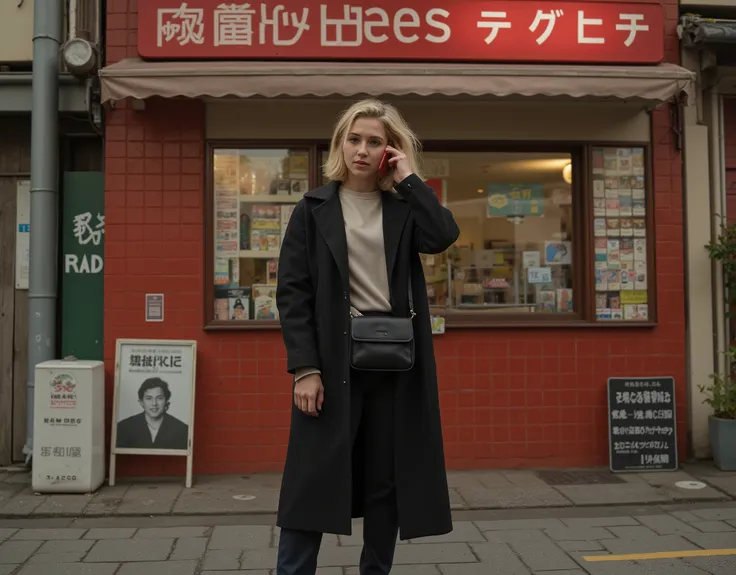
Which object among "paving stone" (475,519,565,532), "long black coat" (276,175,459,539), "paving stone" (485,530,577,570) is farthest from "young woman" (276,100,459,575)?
"paving stone" (475,519,565,532)

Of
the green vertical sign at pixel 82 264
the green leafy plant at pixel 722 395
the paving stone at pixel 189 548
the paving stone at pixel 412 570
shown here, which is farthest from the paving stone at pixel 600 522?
the green vertical sign at pixel 82 264

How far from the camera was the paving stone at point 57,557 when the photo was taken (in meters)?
4.21

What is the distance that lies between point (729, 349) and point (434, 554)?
378 centimetres

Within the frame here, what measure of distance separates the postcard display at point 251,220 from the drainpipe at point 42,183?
1318 mm

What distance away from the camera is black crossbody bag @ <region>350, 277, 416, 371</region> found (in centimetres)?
276

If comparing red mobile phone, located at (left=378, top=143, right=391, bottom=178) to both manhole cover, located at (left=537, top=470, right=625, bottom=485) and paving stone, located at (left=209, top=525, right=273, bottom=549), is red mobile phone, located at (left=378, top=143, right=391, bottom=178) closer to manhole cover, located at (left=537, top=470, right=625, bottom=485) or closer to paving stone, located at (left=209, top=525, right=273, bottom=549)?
paving stone, located at (left=209, top=525, right=273, bottom=549)

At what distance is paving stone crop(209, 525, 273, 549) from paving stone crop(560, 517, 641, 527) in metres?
1.98

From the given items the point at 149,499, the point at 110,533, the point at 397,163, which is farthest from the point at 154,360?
the point at 397,163

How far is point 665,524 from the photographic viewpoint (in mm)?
4973

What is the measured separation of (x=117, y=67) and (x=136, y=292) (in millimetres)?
1776

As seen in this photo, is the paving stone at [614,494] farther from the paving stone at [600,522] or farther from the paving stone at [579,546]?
the paving stone at [579,546]

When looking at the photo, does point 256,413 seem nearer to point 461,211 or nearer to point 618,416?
point 461,211

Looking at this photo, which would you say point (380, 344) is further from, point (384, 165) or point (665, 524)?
point (665, 524)

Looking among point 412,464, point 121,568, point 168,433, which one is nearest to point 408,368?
point 412,464
